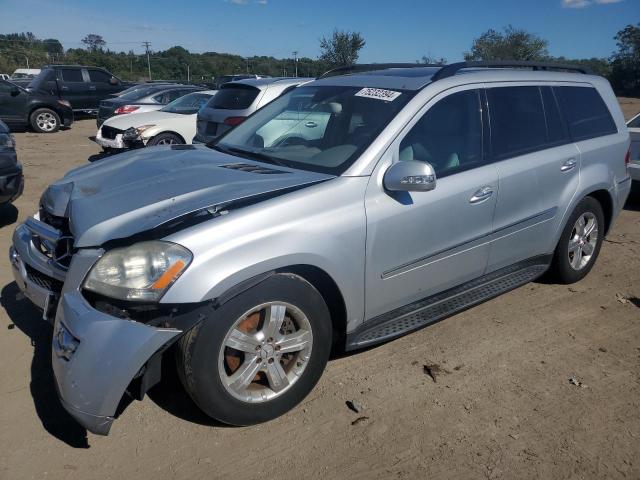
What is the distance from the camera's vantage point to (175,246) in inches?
95.7

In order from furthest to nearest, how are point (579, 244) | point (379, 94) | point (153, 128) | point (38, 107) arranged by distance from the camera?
point (38, 107), point (153, 128), point (579, 244), point (379, 94)

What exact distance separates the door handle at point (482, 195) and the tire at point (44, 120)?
47.6 feet

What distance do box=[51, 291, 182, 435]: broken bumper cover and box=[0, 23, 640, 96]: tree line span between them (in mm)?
20289

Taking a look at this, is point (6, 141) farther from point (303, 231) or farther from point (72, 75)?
point (72, 75)

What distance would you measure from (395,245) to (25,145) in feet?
39.8

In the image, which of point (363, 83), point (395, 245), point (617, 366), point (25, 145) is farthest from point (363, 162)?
point (25, 145)

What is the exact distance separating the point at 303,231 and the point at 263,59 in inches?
2524

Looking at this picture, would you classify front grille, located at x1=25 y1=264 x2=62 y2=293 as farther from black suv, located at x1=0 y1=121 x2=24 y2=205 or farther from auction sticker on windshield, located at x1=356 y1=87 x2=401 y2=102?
black suv, located at x1=0 y1=121 x2=24 y2=205

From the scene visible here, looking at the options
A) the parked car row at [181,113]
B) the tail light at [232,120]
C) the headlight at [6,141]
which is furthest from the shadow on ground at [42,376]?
the tail light at [232,120]

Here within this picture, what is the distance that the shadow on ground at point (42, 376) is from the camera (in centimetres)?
275

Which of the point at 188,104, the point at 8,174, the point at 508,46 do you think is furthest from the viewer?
the point at 508,46

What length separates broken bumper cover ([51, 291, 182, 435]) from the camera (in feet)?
7.63

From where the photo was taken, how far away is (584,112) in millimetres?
4500

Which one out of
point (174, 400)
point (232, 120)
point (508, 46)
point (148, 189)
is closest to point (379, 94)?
point (148, 189)
